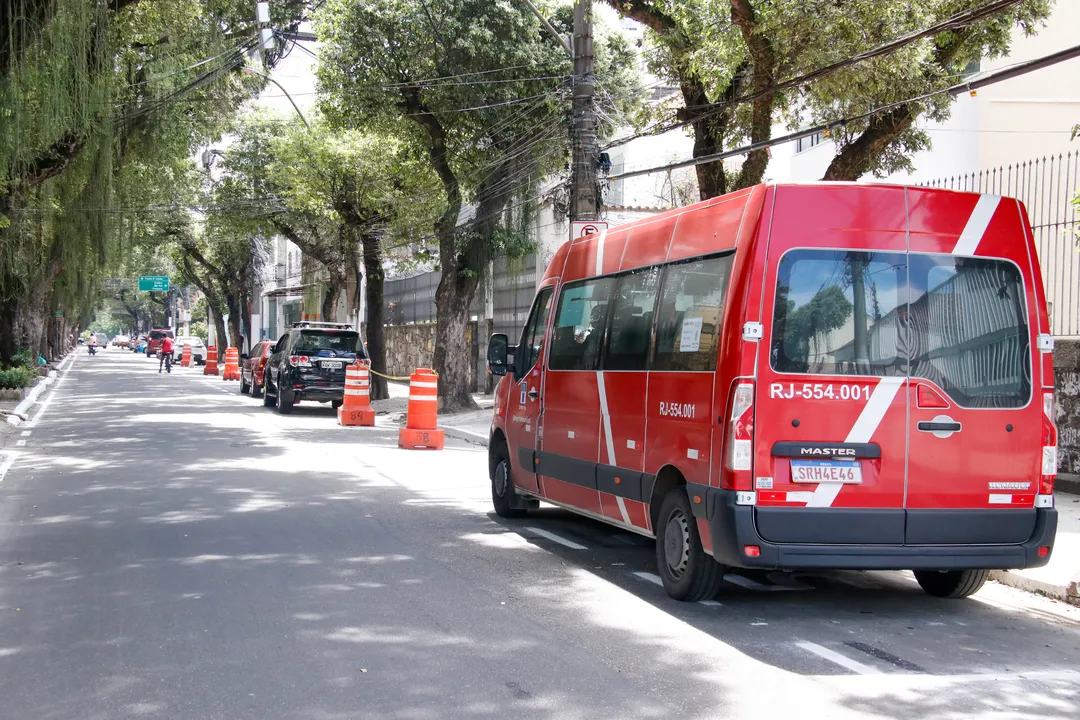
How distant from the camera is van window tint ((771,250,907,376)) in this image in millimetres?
6406

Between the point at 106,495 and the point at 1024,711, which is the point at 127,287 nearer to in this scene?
the point at 106,495

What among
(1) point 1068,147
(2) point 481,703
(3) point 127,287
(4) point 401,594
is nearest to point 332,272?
(1) point 1068,147

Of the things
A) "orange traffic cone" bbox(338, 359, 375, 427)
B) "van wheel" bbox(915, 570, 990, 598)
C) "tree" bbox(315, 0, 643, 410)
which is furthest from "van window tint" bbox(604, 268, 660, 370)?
"tree" bbox(315, 0, 643, 410)

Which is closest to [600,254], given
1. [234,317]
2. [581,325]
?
[581,325]

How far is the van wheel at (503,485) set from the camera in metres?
10.5

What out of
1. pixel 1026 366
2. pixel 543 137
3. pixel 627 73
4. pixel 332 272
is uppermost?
pixel 627 73

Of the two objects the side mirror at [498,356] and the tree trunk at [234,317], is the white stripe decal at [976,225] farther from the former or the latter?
the tree trunk at [234,317]

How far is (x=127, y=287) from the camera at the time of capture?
96438 millimetres

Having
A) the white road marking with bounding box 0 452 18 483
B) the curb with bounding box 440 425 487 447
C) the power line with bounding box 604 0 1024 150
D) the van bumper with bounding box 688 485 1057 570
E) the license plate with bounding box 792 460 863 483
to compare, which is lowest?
the white road marking with bounding box 0 452 18 483

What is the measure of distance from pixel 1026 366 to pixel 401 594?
423 centimetres

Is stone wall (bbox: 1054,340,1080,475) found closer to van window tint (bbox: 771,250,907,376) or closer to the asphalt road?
the asphalt road

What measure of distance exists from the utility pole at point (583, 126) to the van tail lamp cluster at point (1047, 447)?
1034 cm

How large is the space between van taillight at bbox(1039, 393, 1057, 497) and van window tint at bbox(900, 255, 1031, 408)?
0.53 feet

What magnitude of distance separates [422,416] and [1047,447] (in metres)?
11.4
